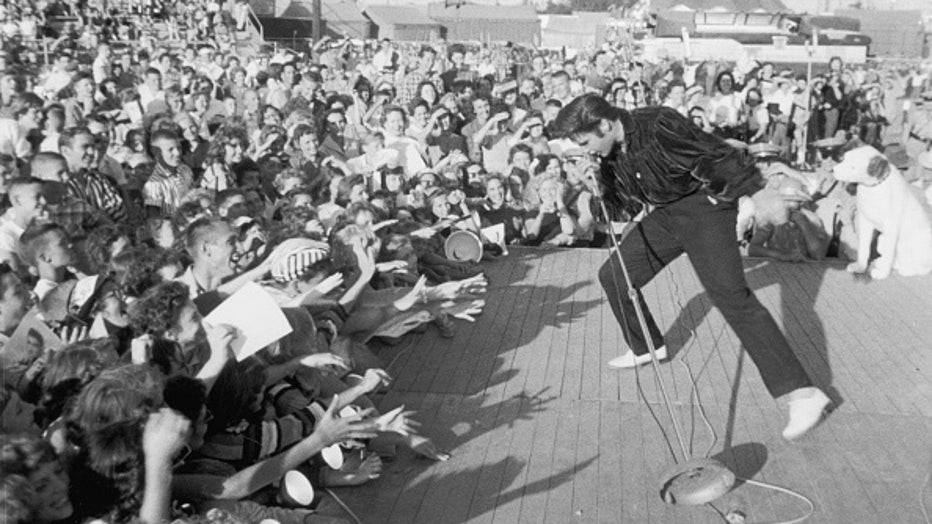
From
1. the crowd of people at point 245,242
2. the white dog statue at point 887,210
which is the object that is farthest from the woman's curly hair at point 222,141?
Answer: the white dog statue at point 887,210

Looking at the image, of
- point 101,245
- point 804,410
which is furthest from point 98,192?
point 804,410

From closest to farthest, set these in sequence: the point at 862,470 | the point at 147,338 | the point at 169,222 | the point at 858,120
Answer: the point at 147,338 < the point at 862,470 < the point at 169,222 < the point at 858,120

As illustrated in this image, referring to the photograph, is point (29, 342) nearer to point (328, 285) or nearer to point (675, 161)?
point (328, 285)

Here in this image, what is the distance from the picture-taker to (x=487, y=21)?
5716 cm

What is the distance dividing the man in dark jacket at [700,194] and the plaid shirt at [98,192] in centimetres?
330

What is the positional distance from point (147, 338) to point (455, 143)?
714 cm

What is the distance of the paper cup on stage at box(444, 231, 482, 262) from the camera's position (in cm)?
829

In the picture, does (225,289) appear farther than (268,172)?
No

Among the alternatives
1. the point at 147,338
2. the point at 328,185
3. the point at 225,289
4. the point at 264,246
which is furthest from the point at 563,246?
the point at 147,338

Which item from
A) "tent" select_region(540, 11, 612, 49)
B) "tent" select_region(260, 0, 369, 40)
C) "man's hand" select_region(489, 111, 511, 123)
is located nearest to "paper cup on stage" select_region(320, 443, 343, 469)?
"man's hand" select_region(489, 111, 511, 123)

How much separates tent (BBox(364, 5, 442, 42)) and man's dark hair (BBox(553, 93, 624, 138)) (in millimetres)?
44986

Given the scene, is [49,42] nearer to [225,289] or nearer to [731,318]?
[225,289]

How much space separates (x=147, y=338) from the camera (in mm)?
3934

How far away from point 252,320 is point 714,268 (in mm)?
2258
